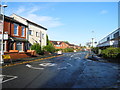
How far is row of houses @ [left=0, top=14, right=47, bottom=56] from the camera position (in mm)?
20416

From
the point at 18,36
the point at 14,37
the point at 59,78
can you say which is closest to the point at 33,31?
the point at 18,36

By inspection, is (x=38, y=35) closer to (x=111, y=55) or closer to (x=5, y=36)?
(x=5, y=36)

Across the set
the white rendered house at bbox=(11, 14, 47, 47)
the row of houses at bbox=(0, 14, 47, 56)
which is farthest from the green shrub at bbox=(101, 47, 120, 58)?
the white rendered house at bbox=(11, 14, 47, 47)

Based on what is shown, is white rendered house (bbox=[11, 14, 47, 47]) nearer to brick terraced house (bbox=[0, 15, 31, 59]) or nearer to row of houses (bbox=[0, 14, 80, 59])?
row of houses (bbox=[0, 14, 80, 59])

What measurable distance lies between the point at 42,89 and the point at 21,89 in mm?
977

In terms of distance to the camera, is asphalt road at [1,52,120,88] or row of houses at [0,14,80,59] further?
row of houses at [0,14,80,59]

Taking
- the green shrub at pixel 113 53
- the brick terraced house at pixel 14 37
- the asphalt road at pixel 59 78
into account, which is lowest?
the asphalt road at pixel 59 78

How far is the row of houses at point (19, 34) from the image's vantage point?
20.4 m

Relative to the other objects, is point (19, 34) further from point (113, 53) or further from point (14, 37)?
point (113, 53)

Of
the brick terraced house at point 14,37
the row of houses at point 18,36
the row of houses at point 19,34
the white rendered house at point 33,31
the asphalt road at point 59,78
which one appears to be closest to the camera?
the asphalt road at point 59,78

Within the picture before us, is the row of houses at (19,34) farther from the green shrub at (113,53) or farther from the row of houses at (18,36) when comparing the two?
the green shrub at (113,53)

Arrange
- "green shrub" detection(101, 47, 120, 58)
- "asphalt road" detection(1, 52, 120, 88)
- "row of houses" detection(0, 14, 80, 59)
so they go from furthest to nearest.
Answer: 1. "row of houses" detection(0, 14, 80, 59)
2. "green shrub" detection(101, 47, 120, 58)
3. "asphalt road" detection(1, 52, 120, 88)

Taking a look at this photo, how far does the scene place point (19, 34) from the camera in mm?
23953

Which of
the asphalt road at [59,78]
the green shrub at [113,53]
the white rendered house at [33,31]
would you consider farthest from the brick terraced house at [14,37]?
the green shrub at [113,53]
